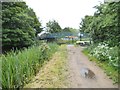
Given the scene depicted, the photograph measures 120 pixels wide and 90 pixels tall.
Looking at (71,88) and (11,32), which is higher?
(11,32)

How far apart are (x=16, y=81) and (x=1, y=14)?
880 cm

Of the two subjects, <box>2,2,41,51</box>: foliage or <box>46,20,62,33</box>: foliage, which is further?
<box>46,20,62,33</box>: foliage

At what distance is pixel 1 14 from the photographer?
13.7 metres

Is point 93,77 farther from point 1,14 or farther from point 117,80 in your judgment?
point 1,14

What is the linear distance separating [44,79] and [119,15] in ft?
9.62

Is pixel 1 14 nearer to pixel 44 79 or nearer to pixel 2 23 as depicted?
pixel 2 23

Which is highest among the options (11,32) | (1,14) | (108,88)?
(1,14)

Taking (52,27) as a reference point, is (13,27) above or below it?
below

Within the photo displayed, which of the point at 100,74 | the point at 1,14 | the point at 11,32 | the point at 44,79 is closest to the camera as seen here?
the point at 44,79

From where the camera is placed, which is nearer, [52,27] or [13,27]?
[13,27]

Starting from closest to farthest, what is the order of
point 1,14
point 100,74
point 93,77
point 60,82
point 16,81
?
point 16,81, point 60,82, point 93,77, point 100,74, point 1,14

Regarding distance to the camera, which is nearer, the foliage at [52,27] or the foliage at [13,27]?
the foliage at [13,27]

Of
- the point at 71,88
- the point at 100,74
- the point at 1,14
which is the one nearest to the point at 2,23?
the point at 1,14

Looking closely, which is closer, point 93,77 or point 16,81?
point 16,81
